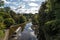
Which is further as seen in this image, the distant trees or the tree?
the tree

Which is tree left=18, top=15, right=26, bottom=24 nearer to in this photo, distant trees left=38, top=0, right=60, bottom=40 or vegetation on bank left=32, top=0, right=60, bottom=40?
vegetation on bank left=32, top=0, right=60, bottom=40

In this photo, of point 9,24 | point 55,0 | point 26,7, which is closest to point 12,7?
point 26,7

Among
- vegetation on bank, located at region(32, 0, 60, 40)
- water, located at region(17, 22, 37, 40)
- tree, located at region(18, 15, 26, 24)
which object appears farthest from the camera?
tree, located at region(18, 15, 26, 24)

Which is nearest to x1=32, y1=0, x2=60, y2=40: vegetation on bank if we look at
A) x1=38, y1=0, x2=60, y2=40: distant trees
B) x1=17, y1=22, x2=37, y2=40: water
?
x1=38, y1=0, x2=60, y2=40: distant trees

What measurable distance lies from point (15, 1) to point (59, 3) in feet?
42.0

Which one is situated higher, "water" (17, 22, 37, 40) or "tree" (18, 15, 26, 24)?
"tree" (18, 15, 26, 24)

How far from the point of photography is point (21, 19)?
17906 mm

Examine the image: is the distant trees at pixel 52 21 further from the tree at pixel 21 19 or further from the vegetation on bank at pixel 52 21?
the tree at pixel 21 19

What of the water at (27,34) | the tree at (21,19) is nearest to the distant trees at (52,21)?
the water at (27,34)

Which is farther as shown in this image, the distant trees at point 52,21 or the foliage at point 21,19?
the foliage at point 21,19

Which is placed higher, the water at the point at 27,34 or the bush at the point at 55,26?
the bush at the point at 55,26

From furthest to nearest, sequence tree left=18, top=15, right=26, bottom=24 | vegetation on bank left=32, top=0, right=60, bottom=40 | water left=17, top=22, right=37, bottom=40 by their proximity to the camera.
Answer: tree left=18, top=15, right=26, bottom=24 → water left=17, top=22, right=37, bottom=40 → vegetation on bank left=32, top=0, right=60, bottom=40

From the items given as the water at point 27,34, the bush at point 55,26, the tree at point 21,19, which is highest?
the bush at point 55,26

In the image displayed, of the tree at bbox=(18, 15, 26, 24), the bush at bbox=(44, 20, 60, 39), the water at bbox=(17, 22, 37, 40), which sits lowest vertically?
the water at bbox=(17, 22, 37, 40)
